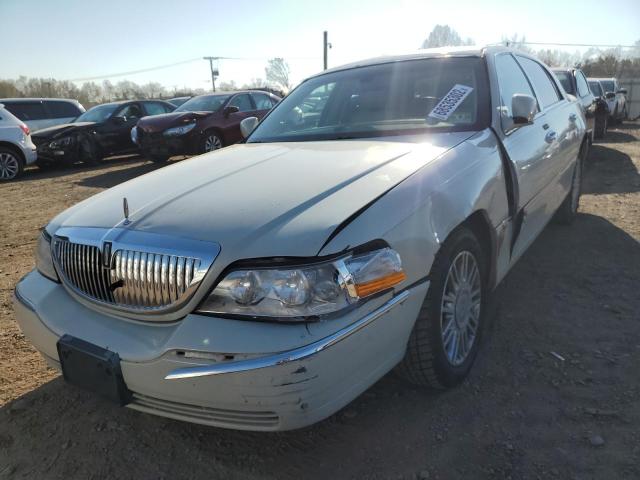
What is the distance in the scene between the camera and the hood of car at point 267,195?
1.83 meters

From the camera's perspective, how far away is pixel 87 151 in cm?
1199

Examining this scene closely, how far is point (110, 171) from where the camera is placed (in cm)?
1097

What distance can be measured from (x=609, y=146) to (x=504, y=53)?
9714 millimetres

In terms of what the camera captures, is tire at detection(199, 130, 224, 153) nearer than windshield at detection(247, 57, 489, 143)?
No

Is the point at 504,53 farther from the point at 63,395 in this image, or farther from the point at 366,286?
the point at 63,395

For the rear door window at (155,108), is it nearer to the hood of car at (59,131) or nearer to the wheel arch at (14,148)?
the hood of car at (59,131)

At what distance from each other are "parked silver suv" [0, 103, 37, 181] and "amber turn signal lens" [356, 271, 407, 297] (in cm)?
1112

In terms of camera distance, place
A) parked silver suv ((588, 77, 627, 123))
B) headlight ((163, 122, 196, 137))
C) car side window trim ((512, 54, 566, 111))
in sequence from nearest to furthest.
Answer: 1. car side window trim ((512, 54, 566, 111))
2. headlight ((163, 122, 196, 137))
3. parked silver suv ((588, 77, 627, 123))

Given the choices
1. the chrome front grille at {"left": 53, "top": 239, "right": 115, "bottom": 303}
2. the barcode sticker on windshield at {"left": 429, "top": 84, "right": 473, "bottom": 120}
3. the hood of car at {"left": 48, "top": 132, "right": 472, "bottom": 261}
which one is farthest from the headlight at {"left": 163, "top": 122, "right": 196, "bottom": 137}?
the chrome front grille at {"left": 53, "top": 239, "right": 115, "bottom": 303}

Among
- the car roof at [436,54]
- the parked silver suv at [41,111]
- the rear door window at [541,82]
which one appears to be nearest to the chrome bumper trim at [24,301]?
the car roof at [436,54]

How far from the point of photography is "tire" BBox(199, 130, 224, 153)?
1035cm

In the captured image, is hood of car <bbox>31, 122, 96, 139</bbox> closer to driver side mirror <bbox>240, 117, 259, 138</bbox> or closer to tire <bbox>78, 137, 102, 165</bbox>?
tire <bbox>78, 137, 102, 165</bbox>

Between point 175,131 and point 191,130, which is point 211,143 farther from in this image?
point 175,131

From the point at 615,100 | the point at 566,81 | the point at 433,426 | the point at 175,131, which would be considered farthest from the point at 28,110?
the point at 615,100
